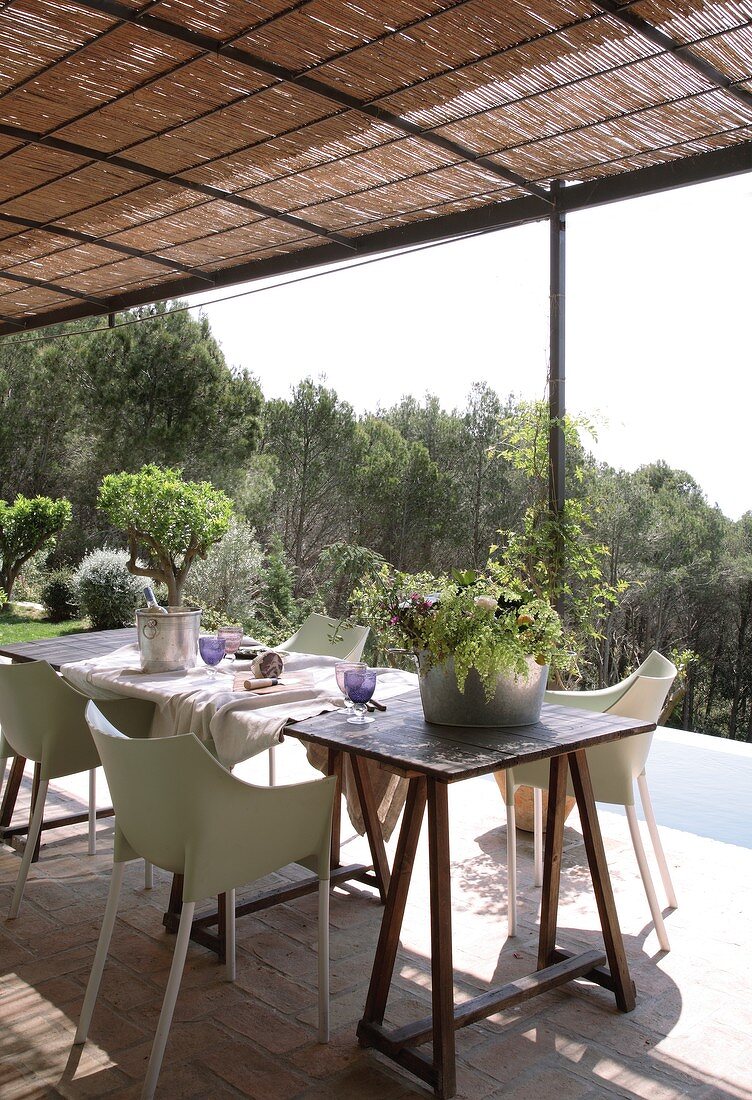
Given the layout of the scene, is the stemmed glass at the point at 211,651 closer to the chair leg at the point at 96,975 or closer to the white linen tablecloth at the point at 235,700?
the white linen tablecloth at the point at 235,700

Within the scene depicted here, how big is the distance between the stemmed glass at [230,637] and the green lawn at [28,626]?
6.84 m

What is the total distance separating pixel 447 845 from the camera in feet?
7.19

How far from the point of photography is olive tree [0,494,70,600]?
1202cm

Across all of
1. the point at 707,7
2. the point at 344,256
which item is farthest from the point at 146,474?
the point at 707,7

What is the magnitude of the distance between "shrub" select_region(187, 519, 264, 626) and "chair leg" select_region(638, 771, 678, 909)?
7.01 m

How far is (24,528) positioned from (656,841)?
34.8ft

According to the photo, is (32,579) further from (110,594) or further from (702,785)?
(702,785)

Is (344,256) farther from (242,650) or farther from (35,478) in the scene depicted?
(35,478)

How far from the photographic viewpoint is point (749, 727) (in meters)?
8.38

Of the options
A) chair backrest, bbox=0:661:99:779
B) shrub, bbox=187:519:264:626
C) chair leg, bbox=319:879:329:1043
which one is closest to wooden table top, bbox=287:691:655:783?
chair leg, bbox=319:879:329:1043

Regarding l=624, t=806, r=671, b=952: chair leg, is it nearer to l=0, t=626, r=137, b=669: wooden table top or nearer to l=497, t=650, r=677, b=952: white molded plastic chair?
l=497, t=650, r=677, b=952: white molded plastic chair

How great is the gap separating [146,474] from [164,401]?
8.01 meters

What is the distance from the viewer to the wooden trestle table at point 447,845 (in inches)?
84.2

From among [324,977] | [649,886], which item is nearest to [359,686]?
[324,977]
